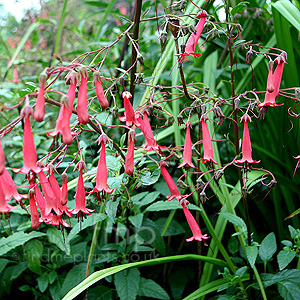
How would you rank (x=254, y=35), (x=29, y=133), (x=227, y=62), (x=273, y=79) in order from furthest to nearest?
(x=254, y=35) < (x=227, y=62) < (x=273, y=79) < (x=29, y=133)

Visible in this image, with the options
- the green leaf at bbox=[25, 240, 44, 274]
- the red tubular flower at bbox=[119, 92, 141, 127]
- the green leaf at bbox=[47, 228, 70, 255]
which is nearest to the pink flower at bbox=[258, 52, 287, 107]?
the red tubular flower at bbox=[119, 92, 141, 127]

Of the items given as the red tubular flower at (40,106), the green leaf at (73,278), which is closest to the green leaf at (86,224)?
the green leaf at (73,278)

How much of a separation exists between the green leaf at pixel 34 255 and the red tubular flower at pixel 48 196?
49 centimetres

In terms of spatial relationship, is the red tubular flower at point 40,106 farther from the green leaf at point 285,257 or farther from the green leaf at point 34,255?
the green leaf at point 285,257

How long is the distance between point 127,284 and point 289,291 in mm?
572

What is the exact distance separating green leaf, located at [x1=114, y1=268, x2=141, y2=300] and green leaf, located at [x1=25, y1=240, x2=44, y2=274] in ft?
1.07

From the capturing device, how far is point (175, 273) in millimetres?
1520

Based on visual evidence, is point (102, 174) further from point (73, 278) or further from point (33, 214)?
point (73, 278)

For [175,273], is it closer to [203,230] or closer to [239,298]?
[203,230]

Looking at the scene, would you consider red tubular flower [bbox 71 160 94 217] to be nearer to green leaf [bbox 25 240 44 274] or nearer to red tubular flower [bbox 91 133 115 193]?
red tubular flower [bbox 91 133 115 193]

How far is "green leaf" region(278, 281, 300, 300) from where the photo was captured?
110 centimetres

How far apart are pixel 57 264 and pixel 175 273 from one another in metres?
0.54

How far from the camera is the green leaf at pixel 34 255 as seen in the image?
1294 millimetres

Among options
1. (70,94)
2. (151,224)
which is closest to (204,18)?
(70,94)
